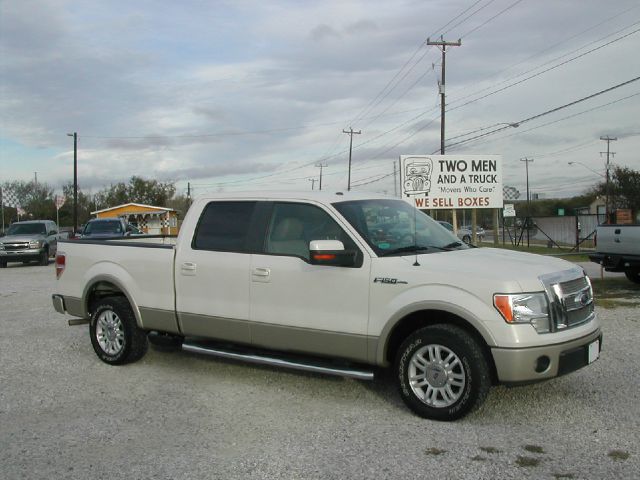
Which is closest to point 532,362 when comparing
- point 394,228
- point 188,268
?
point 394,228

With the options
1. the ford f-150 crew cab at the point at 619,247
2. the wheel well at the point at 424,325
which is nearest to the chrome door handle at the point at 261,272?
the wheel well at the point at 424,325

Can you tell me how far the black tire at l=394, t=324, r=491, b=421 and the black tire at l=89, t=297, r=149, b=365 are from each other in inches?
125

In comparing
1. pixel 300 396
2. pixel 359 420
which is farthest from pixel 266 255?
pixel 359 420

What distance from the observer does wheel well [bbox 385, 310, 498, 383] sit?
4.86m

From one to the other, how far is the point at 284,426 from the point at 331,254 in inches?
55.9

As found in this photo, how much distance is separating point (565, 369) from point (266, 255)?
2709 mm

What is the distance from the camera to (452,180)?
24.6 meters

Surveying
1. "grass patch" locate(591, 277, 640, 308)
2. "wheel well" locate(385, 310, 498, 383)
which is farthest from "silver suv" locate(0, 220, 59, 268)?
"wheel well" locate(385, 310, 498, 383)

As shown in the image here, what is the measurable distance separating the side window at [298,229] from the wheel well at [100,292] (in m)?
2.21

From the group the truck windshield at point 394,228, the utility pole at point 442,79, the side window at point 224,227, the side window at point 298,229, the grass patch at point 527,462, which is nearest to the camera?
the grass patch at point 527,462

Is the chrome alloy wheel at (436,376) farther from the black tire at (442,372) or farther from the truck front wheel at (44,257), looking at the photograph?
the truck front wheel at (44,257)

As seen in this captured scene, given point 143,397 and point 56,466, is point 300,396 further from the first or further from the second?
point 56,466

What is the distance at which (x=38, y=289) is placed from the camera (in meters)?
15.2

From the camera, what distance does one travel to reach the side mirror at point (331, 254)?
520cm
